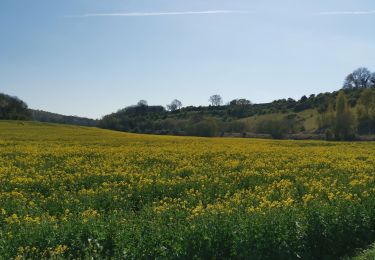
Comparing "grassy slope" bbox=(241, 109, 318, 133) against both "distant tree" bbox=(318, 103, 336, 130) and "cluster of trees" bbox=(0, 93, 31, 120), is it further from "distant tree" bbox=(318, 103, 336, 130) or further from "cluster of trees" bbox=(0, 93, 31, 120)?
"cluster of trees" bbox=(0, 93, 31, 120)

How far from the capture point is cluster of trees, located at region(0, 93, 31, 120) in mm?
94500

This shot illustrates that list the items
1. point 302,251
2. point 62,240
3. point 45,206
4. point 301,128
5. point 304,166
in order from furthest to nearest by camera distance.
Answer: point 301,128
point 304,166
point 45,206
point 302,251
point 62,240

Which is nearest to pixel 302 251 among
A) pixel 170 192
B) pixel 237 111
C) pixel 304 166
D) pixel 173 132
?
pixel 170 192

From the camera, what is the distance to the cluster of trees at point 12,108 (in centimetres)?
9450

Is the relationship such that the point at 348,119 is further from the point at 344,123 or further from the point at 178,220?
the point at 178,220

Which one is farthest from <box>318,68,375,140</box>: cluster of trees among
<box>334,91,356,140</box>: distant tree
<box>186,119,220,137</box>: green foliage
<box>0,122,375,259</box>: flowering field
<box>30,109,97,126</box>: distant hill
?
<box>30,109,97,126</box>: distant hill

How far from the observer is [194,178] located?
52.1 ft

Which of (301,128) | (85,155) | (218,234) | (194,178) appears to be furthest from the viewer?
(301,128)

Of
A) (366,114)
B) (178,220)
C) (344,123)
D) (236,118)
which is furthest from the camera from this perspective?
(236,118)

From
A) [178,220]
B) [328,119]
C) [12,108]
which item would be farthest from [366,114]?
[178,220]

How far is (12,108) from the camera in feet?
335

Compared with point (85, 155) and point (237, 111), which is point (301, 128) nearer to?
point (237, 111)

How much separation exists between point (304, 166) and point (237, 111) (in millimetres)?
134917

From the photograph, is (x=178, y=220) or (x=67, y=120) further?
(x=67, y=120)
